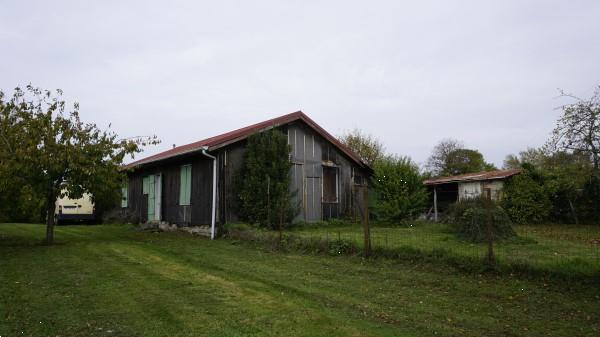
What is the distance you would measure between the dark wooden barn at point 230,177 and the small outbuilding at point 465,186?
5385 mm

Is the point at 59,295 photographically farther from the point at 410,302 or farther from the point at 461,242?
the point at 461,242

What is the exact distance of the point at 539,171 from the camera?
20.8m

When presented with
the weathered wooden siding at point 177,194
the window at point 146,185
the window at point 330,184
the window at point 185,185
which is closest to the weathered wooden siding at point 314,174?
the window at point 330,184

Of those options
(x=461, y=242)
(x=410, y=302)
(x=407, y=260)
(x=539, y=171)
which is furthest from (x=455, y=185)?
(x=410, y=302)

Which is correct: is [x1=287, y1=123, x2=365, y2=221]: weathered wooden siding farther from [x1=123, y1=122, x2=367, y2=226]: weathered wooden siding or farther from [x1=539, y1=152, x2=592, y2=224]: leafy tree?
[x1=539, y1=152, x2=592, y2=224]: leafy tree

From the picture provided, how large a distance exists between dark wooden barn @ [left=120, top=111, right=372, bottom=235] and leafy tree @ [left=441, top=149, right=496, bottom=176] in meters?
35.1

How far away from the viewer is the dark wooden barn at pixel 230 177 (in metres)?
15.6

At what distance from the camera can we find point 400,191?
17.8 m

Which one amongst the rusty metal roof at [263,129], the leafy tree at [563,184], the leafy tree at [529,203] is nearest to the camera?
the rusty metal roof at [263,129]

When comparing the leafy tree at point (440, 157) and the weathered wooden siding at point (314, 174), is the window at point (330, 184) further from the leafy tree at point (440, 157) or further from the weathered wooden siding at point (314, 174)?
the leafy tree at point (440, 157)

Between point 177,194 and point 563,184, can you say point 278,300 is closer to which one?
point 177,194

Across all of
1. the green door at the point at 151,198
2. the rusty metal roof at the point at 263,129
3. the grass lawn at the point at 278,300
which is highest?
the rusty metal roof at the point at 263,129

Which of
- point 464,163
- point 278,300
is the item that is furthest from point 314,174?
point 464,163

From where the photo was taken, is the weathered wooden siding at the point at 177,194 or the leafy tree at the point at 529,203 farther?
the leafy tree at the point at 529,203
